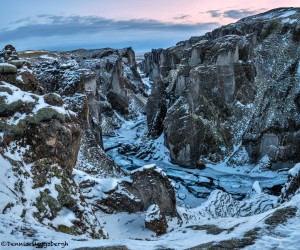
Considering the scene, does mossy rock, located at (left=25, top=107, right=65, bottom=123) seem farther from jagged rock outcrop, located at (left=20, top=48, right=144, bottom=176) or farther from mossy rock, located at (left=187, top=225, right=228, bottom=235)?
jagged rock outcrop, located at (left=20, top=48, right=144, bottom=176)

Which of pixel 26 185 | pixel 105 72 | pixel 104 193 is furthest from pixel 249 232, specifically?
pixel 105 72

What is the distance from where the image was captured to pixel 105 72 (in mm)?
103938

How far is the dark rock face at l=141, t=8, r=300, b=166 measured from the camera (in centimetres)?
6481

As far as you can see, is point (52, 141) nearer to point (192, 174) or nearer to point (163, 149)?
point (192, 174)

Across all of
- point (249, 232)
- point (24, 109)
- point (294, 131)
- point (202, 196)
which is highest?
point (24, 109)

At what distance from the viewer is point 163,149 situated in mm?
72625

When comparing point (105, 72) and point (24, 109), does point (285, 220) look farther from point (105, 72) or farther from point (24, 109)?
point (105, 72)

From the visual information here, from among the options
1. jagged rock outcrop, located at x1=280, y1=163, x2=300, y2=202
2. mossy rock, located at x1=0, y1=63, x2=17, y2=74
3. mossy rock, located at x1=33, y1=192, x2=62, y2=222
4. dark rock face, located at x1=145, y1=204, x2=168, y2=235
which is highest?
mossy rock, located at x1=0, y1=63, x2=17, y2=74

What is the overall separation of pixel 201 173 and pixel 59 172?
45.2 meters

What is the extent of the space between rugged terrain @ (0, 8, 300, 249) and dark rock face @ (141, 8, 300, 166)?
238 millimetres

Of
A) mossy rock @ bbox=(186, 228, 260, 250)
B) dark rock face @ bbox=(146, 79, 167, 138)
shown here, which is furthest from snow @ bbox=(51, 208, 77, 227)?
dark rock face @ bbox=(146, 79, 167, 138)

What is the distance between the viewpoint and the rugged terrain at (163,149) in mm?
16617

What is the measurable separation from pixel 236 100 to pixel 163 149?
18745mm

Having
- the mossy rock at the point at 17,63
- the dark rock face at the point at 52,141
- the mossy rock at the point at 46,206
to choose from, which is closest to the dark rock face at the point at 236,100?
the mossy rock at the point at 17,63
